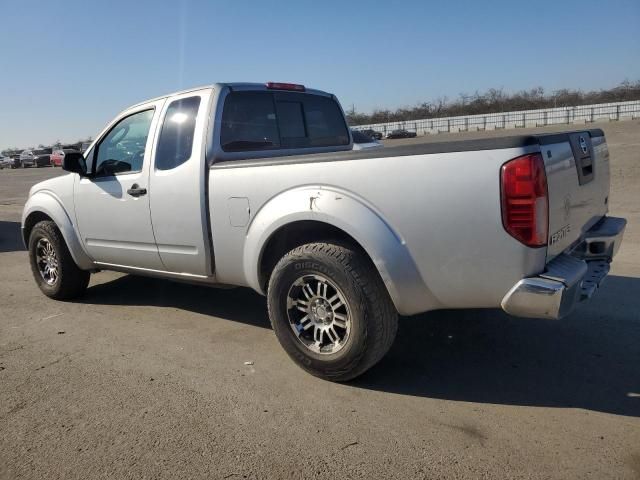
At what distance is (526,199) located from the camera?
8.90ft

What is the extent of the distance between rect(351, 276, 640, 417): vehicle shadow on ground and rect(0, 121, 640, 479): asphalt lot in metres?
0.01

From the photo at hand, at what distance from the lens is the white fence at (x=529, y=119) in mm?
42125

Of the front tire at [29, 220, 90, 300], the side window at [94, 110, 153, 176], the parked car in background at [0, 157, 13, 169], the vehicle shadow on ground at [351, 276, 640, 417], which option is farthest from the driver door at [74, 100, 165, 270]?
the parked car in background at [0, 157, 13, 169]

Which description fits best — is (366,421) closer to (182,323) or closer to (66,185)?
(182,323)

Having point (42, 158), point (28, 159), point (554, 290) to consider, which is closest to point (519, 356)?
point (554, 290)

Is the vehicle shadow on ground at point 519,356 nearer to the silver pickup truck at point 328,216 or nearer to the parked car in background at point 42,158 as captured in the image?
the silver pickup truck at point 328,216

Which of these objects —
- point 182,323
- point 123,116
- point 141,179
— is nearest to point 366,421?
point 182,323

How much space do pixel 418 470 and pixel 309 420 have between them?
73 centimetres

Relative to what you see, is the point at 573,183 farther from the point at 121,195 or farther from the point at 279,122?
the point at 121,195

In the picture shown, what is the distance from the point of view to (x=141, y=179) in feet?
14.7

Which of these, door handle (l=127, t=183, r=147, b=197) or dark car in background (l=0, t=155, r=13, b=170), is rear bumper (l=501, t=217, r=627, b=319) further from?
dark car in background (l=0, t=155, r=13, b=170)

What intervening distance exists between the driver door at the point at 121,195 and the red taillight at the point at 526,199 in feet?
9.55

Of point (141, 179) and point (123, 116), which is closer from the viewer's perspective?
point (141, 179)

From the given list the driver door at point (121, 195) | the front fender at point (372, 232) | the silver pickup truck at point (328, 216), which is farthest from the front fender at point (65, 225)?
the front fender at point (372, 232)
